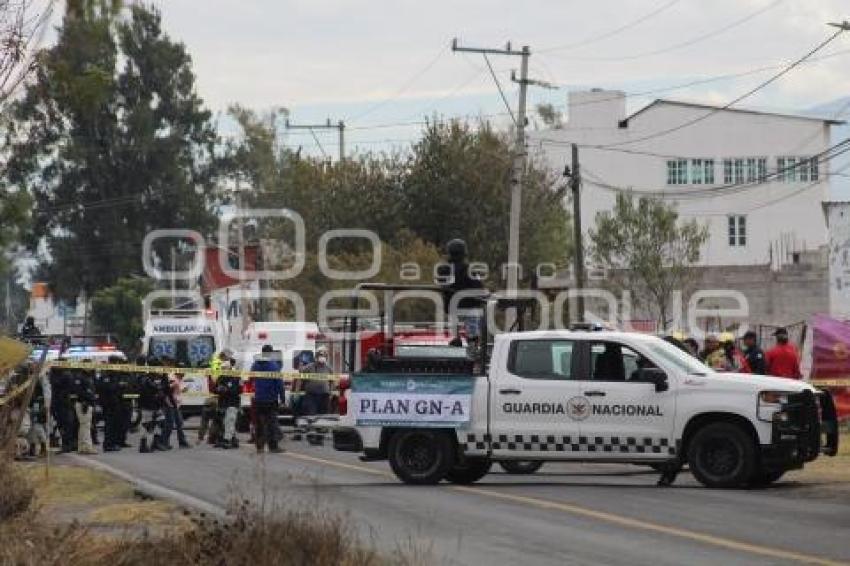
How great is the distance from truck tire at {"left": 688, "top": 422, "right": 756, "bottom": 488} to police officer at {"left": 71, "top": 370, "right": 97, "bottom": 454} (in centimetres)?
1265

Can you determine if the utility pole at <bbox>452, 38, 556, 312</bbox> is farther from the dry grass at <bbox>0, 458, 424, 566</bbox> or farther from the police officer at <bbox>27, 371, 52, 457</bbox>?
the dry grass at <bbox>0, 458, 424, 566</bbox>

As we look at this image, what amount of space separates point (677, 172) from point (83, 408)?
191 feet

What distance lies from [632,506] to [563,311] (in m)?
39.1

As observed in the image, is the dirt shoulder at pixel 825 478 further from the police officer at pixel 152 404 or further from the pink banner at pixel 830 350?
the police officer at pixel 152 404

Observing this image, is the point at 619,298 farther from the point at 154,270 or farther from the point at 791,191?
the point at 154,270

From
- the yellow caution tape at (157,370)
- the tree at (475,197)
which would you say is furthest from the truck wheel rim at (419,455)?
the tree at (475,197)

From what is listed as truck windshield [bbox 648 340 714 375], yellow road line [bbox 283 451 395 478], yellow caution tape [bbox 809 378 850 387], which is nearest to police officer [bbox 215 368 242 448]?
yellow road line [bbox 283 451 395 478]

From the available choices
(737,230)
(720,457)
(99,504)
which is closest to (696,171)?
(737,230)

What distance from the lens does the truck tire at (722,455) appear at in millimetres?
18906

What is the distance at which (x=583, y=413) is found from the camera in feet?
64.1

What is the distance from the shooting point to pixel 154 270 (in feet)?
297

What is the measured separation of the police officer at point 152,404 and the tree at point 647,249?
3281cm

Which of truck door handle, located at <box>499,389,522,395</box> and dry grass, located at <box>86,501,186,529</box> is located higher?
truck door handle, located at <box>499,389,522,395</box>

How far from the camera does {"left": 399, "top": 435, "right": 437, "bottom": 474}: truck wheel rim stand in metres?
20.2
